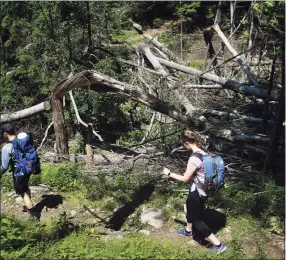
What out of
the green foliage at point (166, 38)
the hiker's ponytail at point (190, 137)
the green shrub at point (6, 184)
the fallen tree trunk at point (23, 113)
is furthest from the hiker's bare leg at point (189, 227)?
the green foliage at point (166, 38)

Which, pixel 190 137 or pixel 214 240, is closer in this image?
pixel 190 137

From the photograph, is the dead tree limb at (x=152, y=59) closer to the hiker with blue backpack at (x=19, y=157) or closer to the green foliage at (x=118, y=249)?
the hiker with blue backpack at (x=19, y=157)

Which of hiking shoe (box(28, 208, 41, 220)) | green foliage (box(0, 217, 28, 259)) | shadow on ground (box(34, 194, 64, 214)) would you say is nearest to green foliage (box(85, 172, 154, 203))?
shadow on ground (box(34, 194, 64, 214))

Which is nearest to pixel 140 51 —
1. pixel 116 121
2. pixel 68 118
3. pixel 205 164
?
pixel 116 121

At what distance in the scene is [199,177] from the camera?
15.4 feet

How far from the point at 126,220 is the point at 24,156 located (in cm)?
171

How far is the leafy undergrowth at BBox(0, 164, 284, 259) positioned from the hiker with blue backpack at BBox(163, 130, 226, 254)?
0.26m

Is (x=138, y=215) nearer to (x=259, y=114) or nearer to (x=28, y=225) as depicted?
(x=28, y=225)

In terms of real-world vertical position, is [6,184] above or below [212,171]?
below

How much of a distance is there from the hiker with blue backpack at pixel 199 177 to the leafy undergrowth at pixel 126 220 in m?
→ 0.26

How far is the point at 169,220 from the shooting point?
18.6 feet

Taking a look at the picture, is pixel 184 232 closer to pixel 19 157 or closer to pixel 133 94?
pixel 19 157

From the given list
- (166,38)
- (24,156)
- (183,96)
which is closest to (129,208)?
(24,156)

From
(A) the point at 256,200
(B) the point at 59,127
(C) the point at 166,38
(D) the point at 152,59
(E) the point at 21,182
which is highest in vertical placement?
(C) the point at 166,38
